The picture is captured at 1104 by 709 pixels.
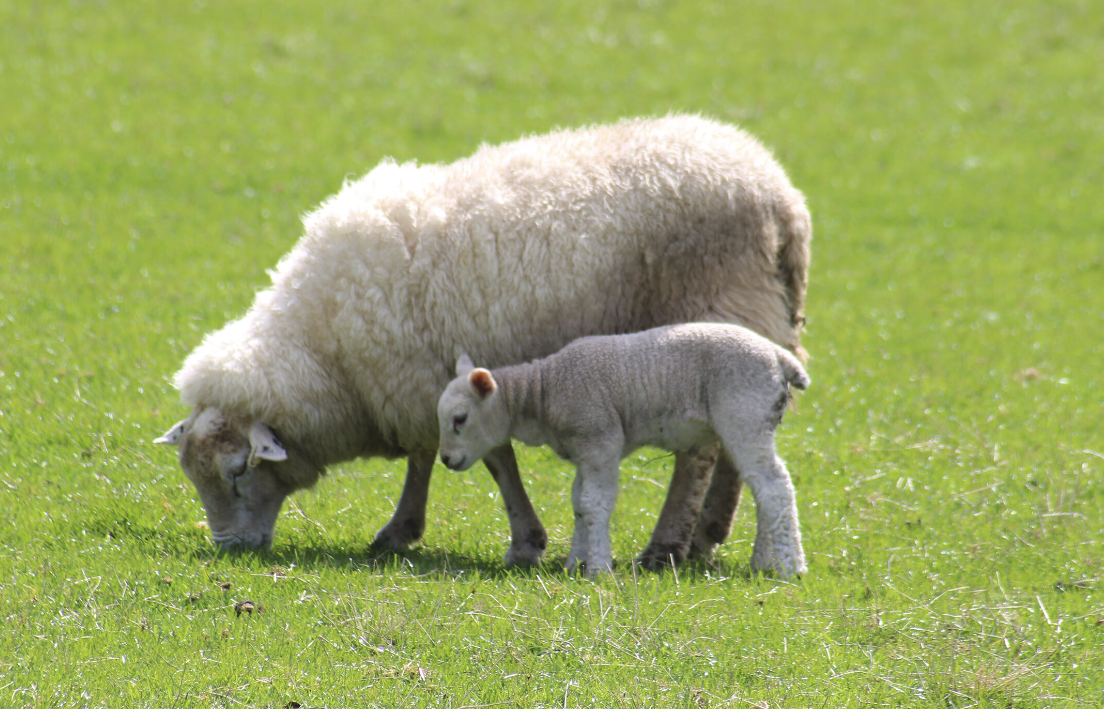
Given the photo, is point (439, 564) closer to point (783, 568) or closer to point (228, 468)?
point (228, 468)

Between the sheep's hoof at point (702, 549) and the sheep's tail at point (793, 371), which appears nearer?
the sheep's tail at point (793, 371)

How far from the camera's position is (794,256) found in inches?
243

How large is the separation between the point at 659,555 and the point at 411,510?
1.35 meters

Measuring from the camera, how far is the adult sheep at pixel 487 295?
588 centimetres

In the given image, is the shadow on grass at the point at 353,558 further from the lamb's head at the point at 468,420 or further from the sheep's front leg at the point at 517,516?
the lamb's head at the point at 468,420

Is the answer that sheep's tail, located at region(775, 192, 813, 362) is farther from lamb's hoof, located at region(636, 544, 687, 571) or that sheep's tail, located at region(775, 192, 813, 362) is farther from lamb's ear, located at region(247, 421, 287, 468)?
lamb's ear, located at region(247, 421, 287, 468)

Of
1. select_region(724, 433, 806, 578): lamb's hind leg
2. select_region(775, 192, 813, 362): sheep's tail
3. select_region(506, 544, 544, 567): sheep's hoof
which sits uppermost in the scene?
select_region(775, 192, 813, 362): sheep's tail

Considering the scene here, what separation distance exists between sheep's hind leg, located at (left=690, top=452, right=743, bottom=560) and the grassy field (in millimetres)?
121

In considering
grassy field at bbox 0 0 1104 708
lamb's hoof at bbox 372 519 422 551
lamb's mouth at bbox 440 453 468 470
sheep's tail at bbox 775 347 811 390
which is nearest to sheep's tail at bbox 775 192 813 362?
sheep's tail at bbox 775 347 811 390

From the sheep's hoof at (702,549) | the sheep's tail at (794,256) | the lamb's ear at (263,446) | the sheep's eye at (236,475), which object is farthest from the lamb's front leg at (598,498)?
the sheep's eye at (236,475)

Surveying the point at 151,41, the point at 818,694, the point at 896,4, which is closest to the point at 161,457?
the point at 818,694

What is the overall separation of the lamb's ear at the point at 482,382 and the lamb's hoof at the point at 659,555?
1203 millimetres

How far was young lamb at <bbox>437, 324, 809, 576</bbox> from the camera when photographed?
5367 millimetres

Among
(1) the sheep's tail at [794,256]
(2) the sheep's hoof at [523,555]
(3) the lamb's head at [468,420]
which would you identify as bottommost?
(2) the sheep's hoof at [523,555]
